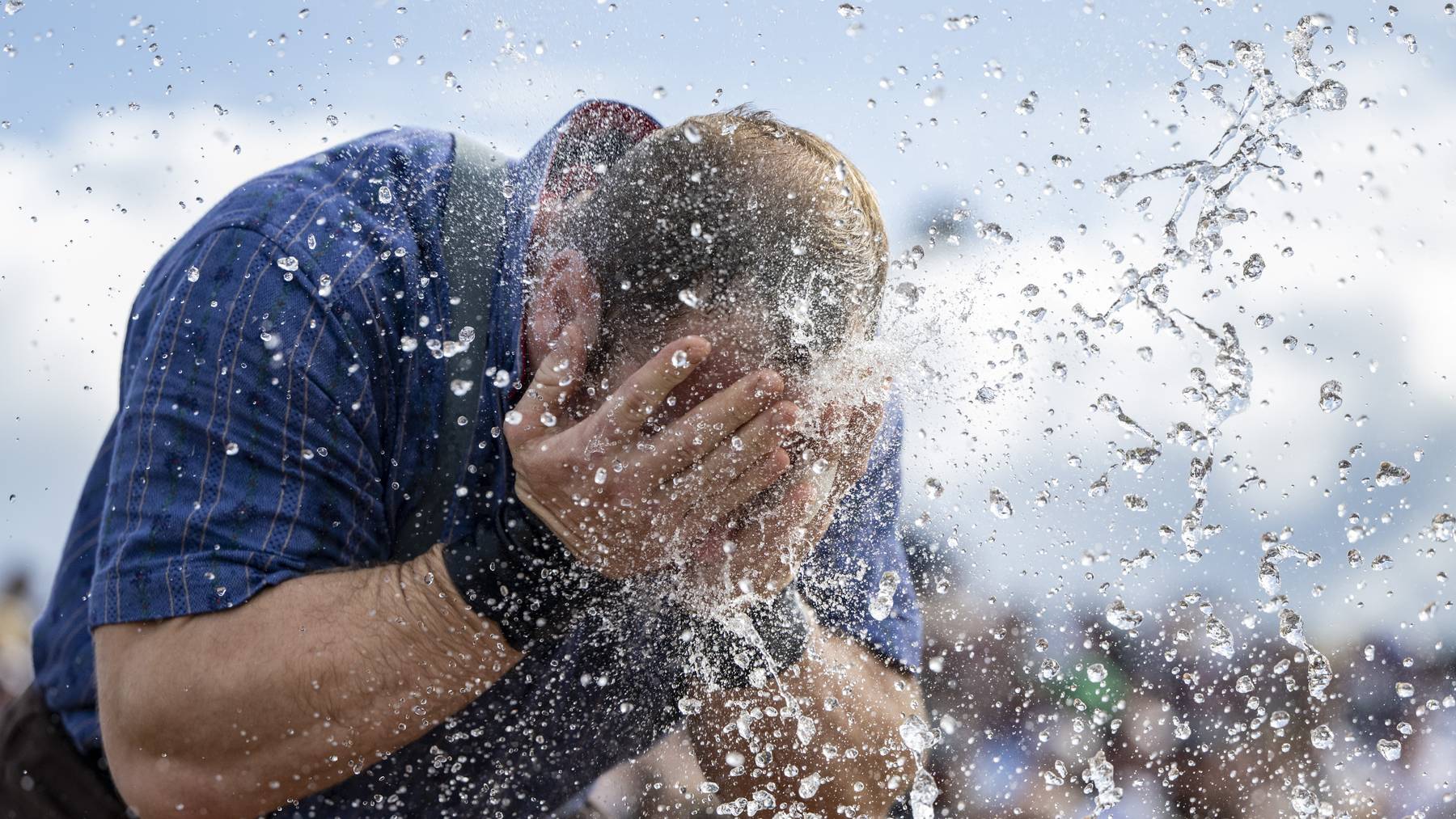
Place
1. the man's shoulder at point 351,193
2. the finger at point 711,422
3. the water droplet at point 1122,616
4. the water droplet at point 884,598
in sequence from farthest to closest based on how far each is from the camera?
the water droplet at point 1122,616 < the water droplet at point 884,598 < the man's shoulder at point 351,193 < the finger at point 711,422

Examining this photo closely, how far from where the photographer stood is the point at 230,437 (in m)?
1.43

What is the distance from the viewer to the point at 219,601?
1378 mm

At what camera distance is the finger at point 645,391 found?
1.30 metres

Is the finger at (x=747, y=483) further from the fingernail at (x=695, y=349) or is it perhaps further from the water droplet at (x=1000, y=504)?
the water droplet at (x=1000, y=504)

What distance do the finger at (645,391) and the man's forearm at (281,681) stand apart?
33 cm

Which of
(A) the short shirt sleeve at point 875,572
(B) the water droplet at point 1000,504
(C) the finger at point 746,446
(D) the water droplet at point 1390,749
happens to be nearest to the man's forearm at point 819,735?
(A) the short shirt sleeve at point 875,572

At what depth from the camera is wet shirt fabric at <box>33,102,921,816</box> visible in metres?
1.42

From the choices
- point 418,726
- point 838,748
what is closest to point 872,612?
point 838,748

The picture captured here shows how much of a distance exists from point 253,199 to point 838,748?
131 centimetres

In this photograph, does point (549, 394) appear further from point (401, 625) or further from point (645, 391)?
point (401, 625)

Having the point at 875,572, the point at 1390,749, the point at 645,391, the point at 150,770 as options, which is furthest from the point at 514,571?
the point at 1390,749

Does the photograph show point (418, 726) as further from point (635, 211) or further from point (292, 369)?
point (635, 211)

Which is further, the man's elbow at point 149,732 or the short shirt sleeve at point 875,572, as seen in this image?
the short shirt sleeve at point 875,572

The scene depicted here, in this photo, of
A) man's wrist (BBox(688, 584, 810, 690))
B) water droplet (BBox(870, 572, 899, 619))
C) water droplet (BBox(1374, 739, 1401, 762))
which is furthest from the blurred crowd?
man's wrist (BBox(688, 584, 810, 690))
